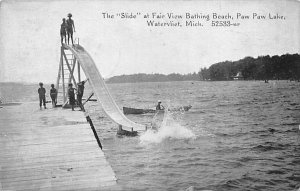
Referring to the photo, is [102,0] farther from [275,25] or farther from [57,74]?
[57,74]

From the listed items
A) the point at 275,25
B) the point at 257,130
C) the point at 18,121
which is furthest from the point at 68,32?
the point at 257,130

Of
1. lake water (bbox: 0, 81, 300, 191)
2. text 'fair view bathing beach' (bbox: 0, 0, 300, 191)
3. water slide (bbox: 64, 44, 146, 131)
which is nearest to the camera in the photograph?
text 'fair view bathing beach' (bbox: 0, 0, 300, 191)

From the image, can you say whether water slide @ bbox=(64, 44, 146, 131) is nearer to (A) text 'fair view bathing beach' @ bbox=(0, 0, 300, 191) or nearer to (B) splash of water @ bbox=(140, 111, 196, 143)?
(A) text 'fair view bathing beach' @ bbox=(0, 0, 300, 191)

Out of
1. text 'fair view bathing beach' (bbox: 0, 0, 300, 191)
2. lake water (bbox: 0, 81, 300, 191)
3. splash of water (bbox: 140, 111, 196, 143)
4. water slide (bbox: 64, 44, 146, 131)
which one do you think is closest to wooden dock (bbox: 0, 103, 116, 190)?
text 'fair view bathing beach' (bbox: 0, 0, 300, 191)

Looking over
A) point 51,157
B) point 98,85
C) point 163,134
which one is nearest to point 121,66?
point 98,85

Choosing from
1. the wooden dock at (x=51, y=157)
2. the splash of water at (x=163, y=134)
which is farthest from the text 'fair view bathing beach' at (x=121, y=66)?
the splash of water at (x=163, y=134)

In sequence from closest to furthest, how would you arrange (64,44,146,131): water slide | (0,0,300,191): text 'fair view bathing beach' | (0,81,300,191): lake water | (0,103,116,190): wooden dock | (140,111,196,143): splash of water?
(0,103,116,190): wooden dock < (0,0,300,191): text 'fair view bathing beach' < (0,81,300,191): lake water < (64,44,146,131): water slide < (140,111,196,143): splash of water

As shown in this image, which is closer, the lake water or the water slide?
the lake water

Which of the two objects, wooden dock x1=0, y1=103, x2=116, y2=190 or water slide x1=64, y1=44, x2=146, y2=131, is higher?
water slide x1=64, y1=44, x2=146, y2=131

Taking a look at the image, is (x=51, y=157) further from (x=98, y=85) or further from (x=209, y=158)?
(x=209, y=158)
